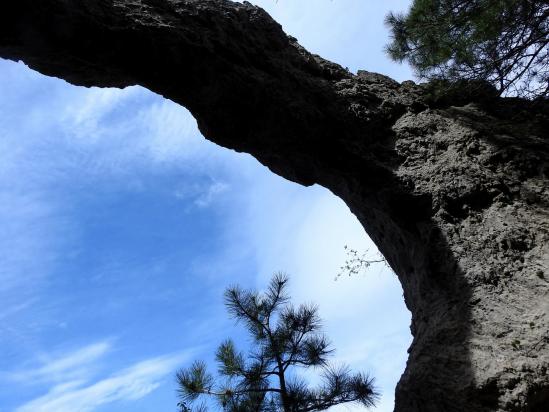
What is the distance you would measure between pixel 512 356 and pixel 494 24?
156 inches

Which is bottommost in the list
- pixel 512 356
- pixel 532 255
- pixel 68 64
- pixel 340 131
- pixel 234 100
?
pixel 512 356

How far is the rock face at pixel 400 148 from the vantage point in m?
3.59

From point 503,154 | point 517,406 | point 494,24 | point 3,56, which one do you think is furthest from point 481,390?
point 3,56

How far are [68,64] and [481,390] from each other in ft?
15.1

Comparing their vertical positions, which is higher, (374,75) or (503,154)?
(374,75)

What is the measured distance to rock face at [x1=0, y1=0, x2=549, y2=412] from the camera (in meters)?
3.59

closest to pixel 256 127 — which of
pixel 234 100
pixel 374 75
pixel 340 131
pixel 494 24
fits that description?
pixel 234 100

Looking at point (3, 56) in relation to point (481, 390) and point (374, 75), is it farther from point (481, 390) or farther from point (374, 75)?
point (481, 390)

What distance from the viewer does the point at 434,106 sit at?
19.9ft

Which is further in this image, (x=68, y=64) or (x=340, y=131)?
(x=340, y=131)

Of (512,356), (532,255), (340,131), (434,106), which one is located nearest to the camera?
(512,356)

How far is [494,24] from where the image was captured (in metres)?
5.64

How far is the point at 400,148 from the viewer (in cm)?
545

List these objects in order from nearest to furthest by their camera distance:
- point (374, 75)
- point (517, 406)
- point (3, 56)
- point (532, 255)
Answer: point (517, 406)
point (532, 255)
point (3, 56)
point (374, 75)
